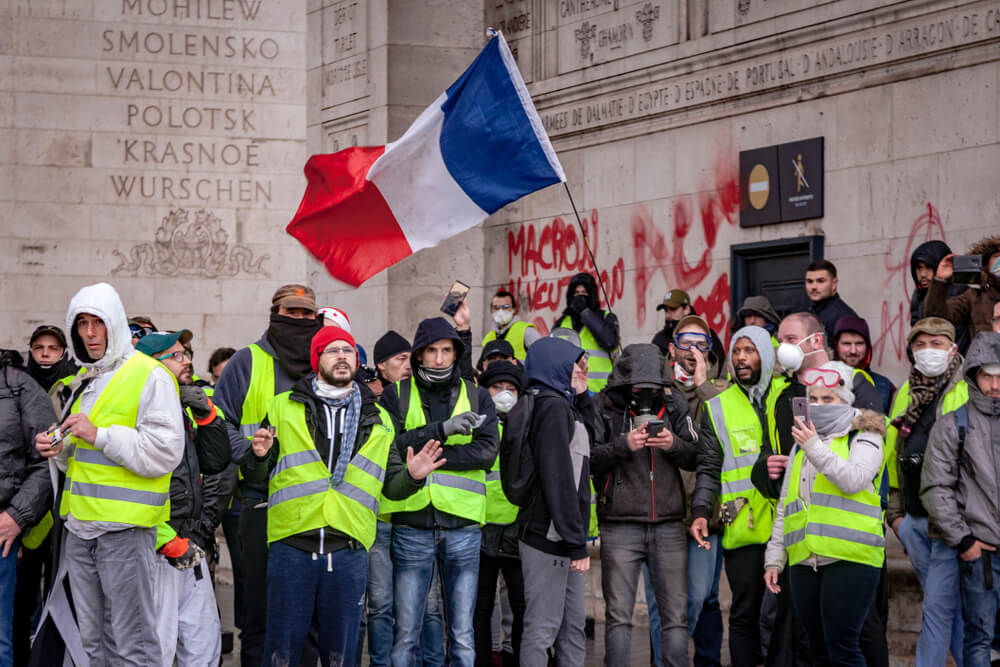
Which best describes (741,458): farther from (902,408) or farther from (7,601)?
(7,601)

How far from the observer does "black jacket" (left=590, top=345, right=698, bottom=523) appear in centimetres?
811

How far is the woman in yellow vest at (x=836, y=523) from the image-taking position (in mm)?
6980

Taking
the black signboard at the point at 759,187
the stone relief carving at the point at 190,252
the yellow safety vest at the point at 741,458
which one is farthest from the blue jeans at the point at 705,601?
the stone relief carving at the point at 190,252

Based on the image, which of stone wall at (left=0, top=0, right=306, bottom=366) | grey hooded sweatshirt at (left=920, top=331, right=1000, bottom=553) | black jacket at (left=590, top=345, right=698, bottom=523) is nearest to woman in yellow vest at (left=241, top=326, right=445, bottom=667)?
black jacket at (left=590, top=345, right=698, bottom=523)

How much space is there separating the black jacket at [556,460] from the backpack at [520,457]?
0.03m

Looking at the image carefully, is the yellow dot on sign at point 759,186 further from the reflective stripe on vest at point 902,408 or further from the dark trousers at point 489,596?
the dark trousers at point 489,596

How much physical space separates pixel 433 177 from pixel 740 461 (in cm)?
311

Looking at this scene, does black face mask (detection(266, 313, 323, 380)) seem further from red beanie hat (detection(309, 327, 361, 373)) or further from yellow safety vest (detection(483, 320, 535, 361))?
yellow safety vest (detection(483, 320, 535, 361))

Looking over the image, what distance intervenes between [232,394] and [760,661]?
3.31 meters

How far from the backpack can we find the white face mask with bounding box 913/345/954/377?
6.88ft

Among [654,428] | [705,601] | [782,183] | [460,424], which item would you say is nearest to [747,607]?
[705,601]

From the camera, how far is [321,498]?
23.8 ft

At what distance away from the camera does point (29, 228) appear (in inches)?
750

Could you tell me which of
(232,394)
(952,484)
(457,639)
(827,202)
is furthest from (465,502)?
(827,202)
